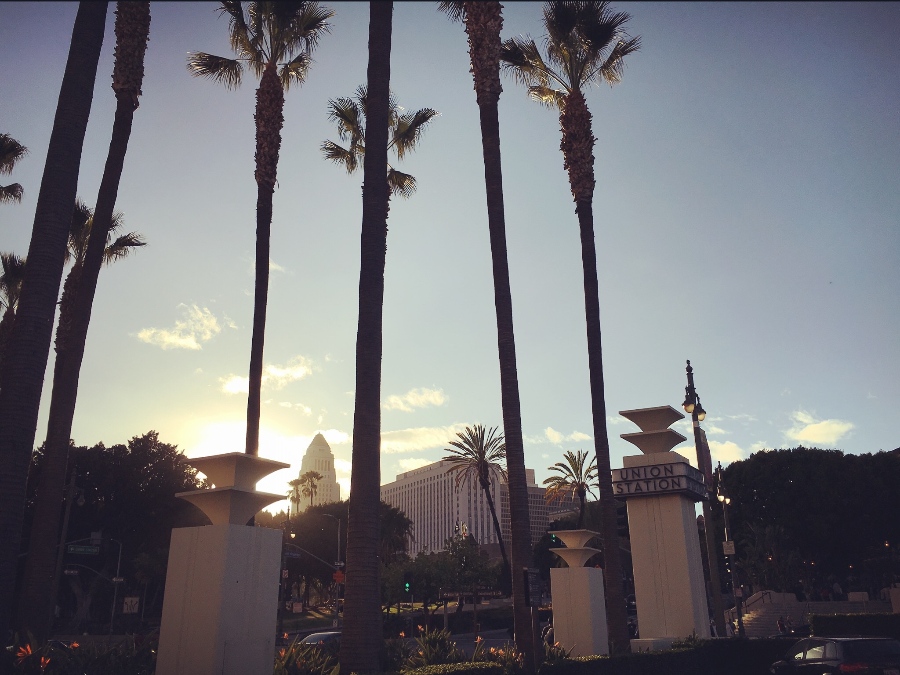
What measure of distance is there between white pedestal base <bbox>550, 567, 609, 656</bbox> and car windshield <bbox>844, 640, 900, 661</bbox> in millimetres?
5308

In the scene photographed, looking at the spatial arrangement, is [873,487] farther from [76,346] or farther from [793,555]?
[76,346]

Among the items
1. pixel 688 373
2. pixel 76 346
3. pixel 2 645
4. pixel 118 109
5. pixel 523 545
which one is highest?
pixel 118 109

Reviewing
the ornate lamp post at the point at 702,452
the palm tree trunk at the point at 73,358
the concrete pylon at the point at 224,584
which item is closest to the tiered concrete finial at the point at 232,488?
the concrete pylon at the point at 224,584

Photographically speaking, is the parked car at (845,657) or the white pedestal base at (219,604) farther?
the parked car at (845,657)

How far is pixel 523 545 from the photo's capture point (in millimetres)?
15086

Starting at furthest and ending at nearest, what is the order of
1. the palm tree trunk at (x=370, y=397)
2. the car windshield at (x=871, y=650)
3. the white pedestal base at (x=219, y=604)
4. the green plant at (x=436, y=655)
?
the car windshield at (x=871, y=650) < the green plant at (x=436, y=655) < the palm tree trunk at (x=370, y=397) < the white pedestal base at (x=219, y=604)

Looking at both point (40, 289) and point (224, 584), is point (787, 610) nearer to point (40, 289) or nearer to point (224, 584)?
point (224, 584)

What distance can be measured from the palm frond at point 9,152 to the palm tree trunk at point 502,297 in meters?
20.4

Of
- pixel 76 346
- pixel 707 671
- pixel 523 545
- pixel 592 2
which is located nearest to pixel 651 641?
pixel 707 671

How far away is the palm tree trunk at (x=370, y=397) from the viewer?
11.0 m

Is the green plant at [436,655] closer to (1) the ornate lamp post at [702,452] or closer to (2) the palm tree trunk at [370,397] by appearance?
(2) the palm tree trunk at [370,397]

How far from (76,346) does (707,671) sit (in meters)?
17.2

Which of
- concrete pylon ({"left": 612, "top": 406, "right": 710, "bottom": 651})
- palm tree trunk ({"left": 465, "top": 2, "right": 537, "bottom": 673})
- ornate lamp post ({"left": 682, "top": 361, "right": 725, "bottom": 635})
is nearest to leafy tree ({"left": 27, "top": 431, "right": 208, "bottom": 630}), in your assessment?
ornate lamp post ({"left": 682, "top": 361, "right": 725, "bottom": 635})

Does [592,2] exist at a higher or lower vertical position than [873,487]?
higher
